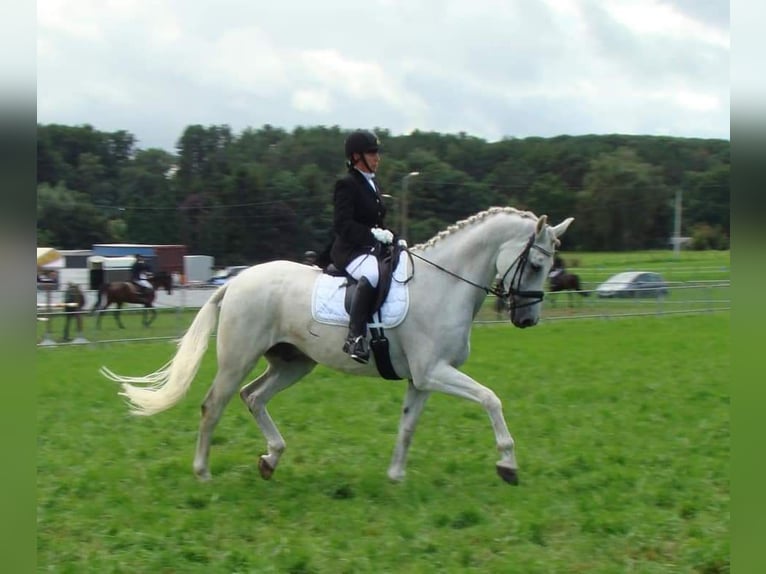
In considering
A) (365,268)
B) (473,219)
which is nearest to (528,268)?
(473,219)

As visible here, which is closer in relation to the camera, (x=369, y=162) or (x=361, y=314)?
(x=361, y=314)

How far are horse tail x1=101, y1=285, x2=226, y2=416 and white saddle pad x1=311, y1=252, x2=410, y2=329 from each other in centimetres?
105

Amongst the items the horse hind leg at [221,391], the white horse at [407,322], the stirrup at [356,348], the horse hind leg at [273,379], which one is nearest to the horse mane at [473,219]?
the white horse at [407,322]

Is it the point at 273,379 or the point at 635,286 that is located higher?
the point at 273,379

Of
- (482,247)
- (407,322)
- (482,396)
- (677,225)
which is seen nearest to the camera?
(482,396)

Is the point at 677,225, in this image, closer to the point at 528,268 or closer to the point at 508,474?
the point at 528,268

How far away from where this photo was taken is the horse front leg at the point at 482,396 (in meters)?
6.56

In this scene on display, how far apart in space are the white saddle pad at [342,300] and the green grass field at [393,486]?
1395mm

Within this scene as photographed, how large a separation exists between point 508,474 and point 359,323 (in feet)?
5.67

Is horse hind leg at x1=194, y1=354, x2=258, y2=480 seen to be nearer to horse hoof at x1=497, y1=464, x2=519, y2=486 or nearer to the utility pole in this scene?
horse hoof at x1=497, y1=464, x2=519, y2=486

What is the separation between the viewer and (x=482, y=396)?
6637mm

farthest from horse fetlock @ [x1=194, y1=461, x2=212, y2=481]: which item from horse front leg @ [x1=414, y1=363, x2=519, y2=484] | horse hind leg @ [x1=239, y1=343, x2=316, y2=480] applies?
horse front leg @ [x1=414, y1=363, x2=519, y2=484]

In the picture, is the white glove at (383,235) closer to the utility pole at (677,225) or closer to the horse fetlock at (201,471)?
the horse fetlock at (201,471)

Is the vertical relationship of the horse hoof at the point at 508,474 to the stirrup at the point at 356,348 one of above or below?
below
